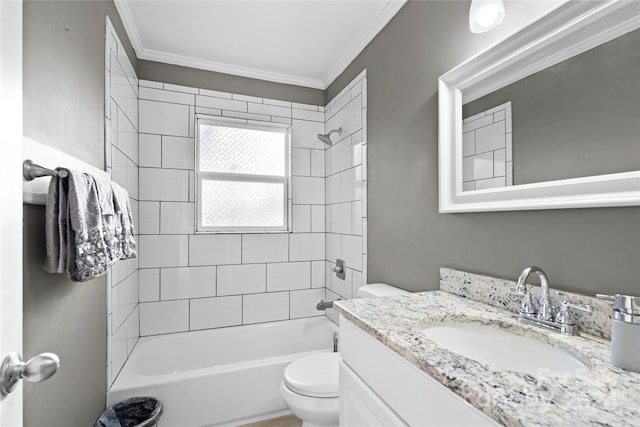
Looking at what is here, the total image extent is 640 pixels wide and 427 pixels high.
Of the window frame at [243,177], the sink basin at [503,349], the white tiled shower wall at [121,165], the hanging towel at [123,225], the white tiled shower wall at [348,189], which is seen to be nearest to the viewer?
the sink basin at [503,349]

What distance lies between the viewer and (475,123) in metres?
1.28

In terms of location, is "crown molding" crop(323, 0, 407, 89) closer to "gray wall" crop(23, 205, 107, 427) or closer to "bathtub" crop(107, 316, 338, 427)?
"gray wall" crop(23, 205, 107, 427)

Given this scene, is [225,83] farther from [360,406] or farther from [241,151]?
[360,406]

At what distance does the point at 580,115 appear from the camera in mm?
928

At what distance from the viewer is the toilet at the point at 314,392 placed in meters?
1.50

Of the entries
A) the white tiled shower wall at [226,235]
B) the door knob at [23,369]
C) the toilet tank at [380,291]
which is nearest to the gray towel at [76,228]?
the door knob at [23,369]

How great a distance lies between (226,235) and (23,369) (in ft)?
6.61

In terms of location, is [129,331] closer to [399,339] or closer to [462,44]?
[399,339]

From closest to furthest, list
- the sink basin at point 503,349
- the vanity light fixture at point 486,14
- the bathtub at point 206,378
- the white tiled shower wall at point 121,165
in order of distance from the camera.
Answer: the sink basin at point 503,349 → the vanity light fixture at point 486,14 → the white tiled shower wall at point 121,165 → the bathtub at point 206,378

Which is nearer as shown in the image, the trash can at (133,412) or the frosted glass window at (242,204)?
the trash can at (133,412)

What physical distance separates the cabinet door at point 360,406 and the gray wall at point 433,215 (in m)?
0.65

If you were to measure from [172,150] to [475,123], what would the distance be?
2146 mm

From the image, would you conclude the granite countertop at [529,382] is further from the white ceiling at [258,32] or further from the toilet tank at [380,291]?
the white ceiling at [258,32]

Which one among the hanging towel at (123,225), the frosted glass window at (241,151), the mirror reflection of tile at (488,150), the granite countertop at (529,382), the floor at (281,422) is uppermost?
the frosted glass window at (241,151)
